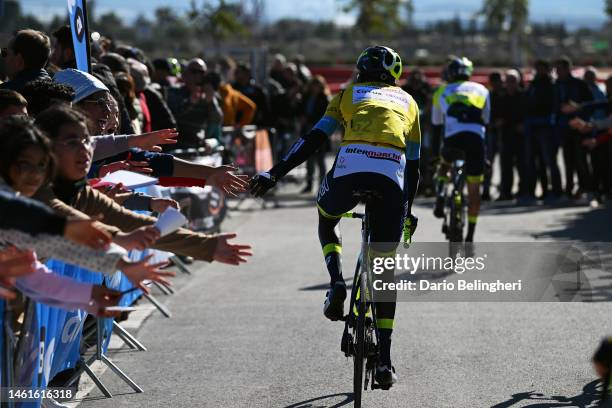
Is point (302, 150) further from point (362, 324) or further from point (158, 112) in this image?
point (158, 112)

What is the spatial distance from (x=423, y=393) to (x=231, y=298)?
4155 millimetres

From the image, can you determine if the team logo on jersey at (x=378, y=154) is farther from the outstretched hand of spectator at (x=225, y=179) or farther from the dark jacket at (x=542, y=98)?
the dark jacket at (x=542, y=98)

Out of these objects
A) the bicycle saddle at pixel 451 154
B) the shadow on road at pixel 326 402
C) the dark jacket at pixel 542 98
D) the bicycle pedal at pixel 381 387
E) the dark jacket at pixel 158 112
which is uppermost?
the dark jacket at pixel 158 112

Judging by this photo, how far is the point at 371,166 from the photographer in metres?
7.75

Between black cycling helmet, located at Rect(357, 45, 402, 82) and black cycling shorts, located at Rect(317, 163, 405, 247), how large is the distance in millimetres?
737

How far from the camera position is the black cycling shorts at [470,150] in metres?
13.9

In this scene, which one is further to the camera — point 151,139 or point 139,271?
point 151,139

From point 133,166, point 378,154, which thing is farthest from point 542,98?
point 133,166

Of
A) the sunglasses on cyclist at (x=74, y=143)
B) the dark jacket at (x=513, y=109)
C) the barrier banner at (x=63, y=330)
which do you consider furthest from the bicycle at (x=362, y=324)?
the dark jacket at (x=513, y=109)

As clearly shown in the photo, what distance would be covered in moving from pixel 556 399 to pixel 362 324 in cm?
129

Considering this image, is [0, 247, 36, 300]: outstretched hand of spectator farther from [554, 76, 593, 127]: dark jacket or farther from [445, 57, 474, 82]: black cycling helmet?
[554, 76, 593, 127]: dark jacket

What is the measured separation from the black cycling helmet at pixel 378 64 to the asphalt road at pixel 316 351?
1907 mm

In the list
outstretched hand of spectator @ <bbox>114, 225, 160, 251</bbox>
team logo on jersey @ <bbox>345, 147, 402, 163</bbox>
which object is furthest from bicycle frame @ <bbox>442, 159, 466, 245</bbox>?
outstretched hand of spectator @ <bbox>114, 225, 160, 251</bbox>
